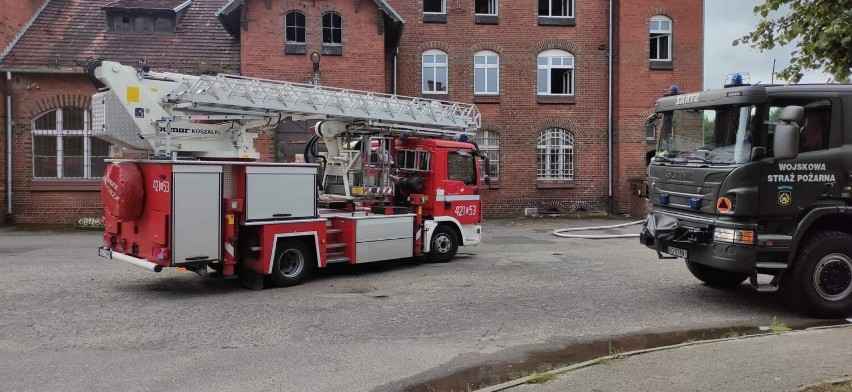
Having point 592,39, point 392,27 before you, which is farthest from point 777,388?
point 592,39

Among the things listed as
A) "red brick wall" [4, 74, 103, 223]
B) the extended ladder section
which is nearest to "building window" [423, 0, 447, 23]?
the extended ladder section

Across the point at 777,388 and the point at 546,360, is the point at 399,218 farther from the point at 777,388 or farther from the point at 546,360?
the point at 777,388

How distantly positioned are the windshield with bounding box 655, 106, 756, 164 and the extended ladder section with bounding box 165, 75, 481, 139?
16.0 ft

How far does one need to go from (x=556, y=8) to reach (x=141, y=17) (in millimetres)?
14537

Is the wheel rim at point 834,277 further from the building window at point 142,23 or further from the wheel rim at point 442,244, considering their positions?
the building window at point 142,23

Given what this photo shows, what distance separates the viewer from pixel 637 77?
78.6 ft

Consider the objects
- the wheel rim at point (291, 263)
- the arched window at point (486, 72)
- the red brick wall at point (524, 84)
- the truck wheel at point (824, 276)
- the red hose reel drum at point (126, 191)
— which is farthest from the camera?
the arched window at point (486, 72)

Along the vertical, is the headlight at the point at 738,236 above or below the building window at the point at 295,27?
below

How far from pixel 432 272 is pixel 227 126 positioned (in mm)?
4340

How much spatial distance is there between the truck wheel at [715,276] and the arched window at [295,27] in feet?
49.1

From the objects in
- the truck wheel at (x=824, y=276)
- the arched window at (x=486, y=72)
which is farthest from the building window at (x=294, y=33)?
the truck wheel at (x=824, y=276)

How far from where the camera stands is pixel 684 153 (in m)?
9.04

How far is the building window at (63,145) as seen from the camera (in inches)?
803

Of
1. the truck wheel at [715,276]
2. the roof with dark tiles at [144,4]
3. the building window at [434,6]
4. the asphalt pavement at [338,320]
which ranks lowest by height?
the asphalt pavement at [338,320]
